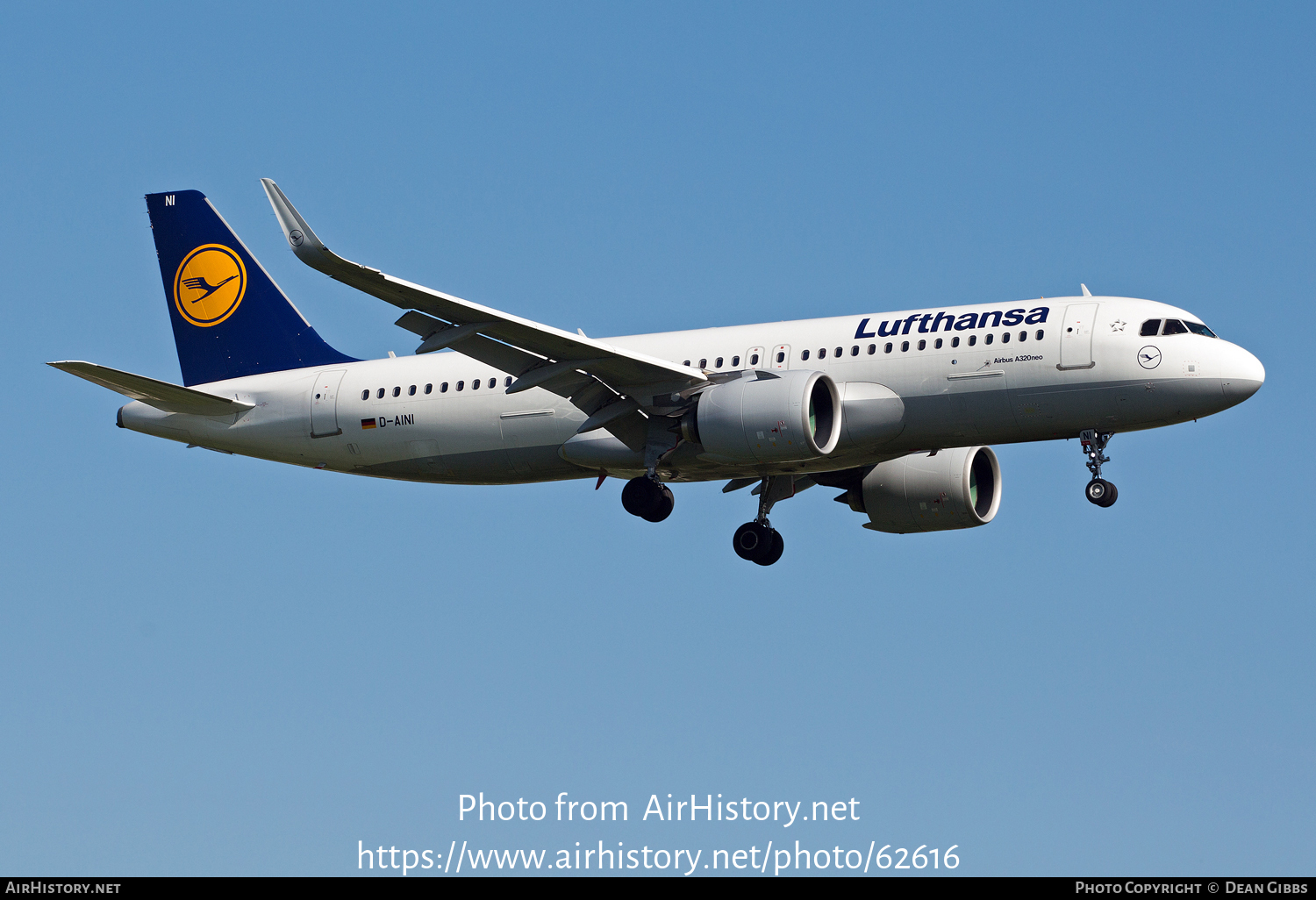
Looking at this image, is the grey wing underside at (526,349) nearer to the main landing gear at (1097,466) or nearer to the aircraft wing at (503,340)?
the aircraft wing at (503,340)

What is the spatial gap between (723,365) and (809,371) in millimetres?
2814

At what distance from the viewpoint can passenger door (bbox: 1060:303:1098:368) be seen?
110 feet

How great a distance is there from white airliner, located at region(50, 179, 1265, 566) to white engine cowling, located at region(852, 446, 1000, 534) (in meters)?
0.05

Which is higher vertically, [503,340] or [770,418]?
[503,340]

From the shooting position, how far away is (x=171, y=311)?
43406 millimetres

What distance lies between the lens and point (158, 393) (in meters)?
39.1

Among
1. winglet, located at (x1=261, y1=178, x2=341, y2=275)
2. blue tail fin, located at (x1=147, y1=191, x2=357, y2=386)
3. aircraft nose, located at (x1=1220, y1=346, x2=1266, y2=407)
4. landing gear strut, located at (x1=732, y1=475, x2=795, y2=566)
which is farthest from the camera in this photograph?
blue tail fin, located at (x1=147, y1=191, x2=357, y2=386)

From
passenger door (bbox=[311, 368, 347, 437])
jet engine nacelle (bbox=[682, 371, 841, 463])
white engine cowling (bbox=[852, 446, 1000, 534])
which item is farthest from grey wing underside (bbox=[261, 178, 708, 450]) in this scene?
white engine cowling (bbox=[852, 446, 1000, 534])

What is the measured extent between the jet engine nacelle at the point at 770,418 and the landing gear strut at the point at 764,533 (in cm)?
529

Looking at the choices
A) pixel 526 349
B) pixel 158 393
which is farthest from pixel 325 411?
pixel 526 349

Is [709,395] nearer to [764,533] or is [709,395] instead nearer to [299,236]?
[764,533]

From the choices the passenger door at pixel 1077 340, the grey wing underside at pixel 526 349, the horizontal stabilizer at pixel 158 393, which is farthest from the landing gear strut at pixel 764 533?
the horizontal stabilizer at pixel 158 393

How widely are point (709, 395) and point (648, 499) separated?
130 inches

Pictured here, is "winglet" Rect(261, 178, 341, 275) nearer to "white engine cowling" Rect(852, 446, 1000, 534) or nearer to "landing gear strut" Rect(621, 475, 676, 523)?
"landing gear strut" Rect(621, 475, 676, 523)
